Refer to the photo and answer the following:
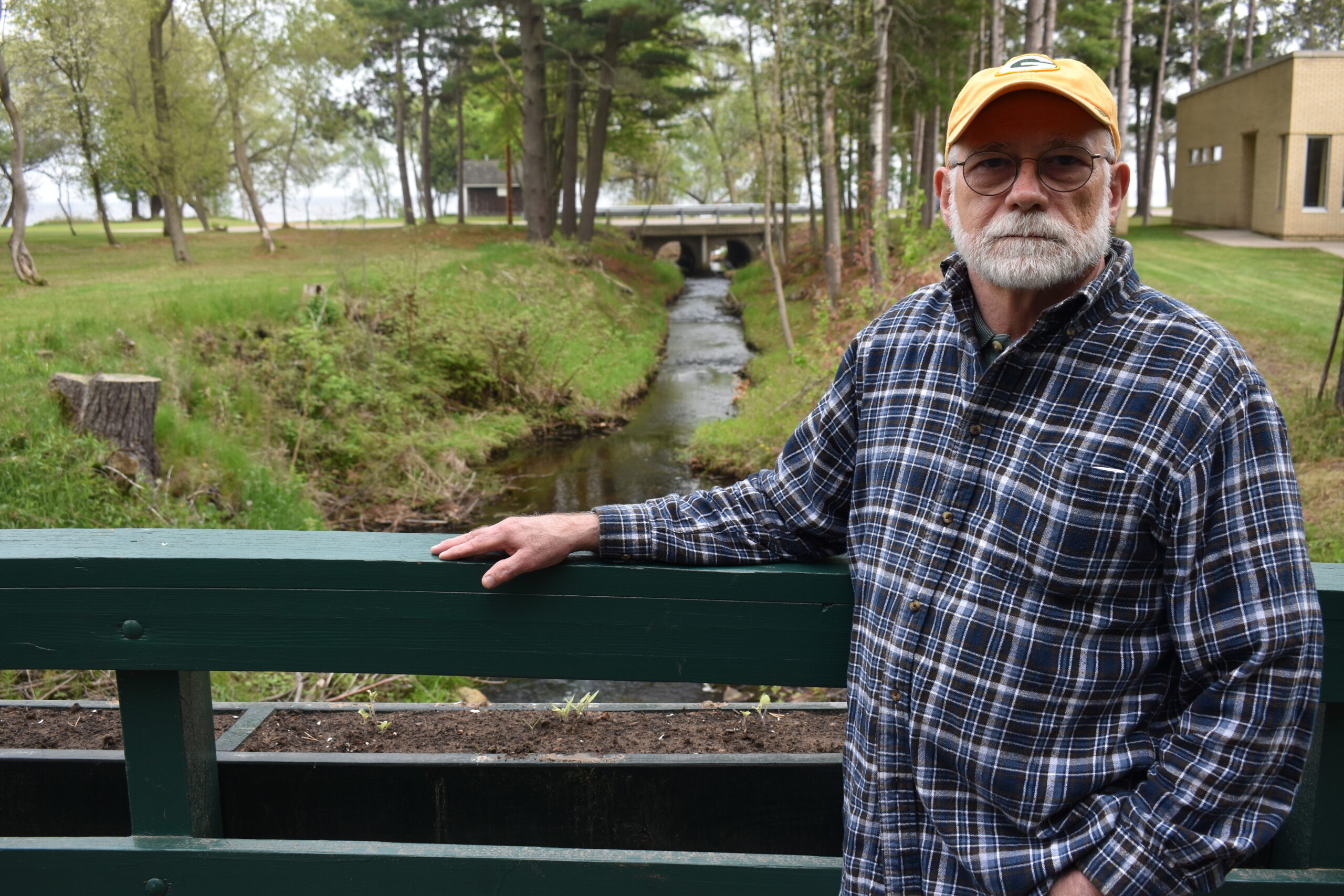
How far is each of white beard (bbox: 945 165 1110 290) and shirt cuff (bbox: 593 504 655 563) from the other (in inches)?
26.2

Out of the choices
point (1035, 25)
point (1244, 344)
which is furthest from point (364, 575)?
point (1035, 25)

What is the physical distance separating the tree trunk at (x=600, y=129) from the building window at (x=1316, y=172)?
1656 cm

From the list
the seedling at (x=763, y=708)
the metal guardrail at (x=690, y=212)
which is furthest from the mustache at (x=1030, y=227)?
the metal guardrail at (x=690, y=212)

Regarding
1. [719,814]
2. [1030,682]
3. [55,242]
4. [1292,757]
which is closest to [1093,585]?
[1030,682]

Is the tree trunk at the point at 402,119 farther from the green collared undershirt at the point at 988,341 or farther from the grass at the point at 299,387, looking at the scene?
the green collared undershirt at the point at 988,341

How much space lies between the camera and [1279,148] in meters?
27.2

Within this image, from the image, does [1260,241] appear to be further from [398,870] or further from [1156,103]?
[398,870]

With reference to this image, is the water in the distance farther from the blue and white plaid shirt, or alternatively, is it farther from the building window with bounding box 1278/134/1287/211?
the building window with bounding box 1278/134/1287/211

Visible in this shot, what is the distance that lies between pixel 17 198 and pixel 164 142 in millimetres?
6202

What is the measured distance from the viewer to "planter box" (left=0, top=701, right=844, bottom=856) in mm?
2531

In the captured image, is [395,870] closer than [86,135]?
Yes

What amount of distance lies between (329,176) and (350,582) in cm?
7845

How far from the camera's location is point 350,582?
67.5 inches

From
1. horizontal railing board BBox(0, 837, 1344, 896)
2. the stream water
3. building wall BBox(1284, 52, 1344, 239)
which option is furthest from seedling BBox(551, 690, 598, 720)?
building wall BBox(1284, 52, 1344, 239)
